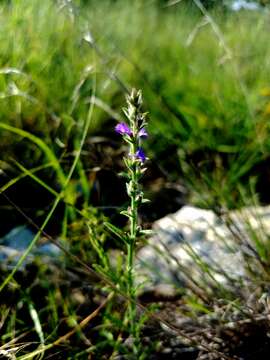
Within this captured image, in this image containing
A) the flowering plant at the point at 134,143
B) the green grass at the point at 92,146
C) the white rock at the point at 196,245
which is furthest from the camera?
the white rock at the point at 196,245

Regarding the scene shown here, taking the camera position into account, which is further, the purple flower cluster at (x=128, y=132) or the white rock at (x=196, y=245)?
the white rock at (x=196, y=245)

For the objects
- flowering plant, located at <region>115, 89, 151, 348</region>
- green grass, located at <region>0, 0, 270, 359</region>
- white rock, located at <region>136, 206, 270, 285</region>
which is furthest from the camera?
white rock, located at <region>136, 206, 270, 285</region>

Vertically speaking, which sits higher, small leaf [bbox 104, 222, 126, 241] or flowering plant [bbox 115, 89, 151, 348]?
flowering plant [bbox 115, 89, 151, 348]

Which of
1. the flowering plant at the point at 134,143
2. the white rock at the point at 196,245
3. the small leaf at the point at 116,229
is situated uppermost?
the flowering plant at the point at 134,143

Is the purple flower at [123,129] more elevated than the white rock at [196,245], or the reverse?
the purple flower at [123,129]

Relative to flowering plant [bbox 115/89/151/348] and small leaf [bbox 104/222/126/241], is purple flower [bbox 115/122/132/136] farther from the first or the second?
small leaf [bbox 104/222/126/241]

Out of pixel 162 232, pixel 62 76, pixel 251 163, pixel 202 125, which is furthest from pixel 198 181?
pixel 62 76

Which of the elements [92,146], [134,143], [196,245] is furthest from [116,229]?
[92,146]

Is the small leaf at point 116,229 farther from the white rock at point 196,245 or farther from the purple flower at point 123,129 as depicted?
the white rock at point 196,245

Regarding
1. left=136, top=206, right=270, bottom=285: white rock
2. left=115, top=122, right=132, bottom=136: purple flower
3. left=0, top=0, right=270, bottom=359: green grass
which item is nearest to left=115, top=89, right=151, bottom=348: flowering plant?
left=115, top=122, right=132, bottom=136: purple flower

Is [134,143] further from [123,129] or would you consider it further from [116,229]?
[116,229]

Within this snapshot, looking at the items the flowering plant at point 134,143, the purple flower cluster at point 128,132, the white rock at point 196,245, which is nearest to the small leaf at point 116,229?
the flowering plant at point 134,143
